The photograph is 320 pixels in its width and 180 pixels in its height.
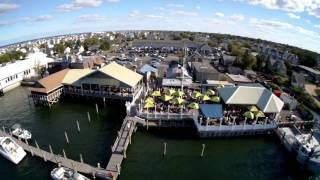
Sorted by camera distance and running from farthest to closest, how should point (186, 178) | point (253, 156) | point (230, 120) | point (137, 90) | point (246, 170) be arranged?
point (137, 90)
point (230, 120)
point (253, 156)
point (246, 170)
point (186, 178)

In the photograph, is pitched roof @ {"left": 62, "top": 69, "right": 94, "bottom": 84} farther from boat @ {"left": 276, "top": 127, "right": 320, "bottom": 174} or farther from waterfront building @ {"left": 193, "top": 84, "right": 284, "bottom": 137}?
boat @ {"left": 276, "top": 127, "right": 320, "bottom": 174}

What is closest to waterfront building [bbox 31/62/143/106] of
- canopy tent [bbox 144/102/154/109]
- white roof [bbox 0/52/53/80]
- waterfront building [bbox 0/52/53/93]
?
canopy tent [bbox 144/102/154/109]

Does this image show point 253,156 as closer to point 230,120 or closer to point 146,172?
point 230,120

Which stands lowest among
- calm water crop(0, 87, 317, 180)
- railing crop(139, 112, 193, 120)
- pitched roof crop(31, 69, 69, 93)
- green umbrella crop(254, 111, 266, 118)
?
calm water crop(0, 87, 317, 180)

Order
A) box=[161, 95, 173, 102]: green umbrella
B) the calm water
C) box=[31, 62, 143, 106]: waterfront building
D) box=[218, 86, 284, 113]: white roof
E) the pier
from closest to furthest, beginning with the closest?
the pier → the calm water → box=[218, 86, 284, 113]: white roof → box=[161, 95, 173, 102]: green umbrella → box=[31, 62, 143, 106]: waterfront building

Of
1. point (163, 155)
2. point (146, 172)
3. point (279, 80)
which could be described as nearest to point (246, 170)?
point (163, 155)

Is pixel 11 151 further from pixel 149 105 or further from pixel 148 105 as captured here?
pixel 149 105
